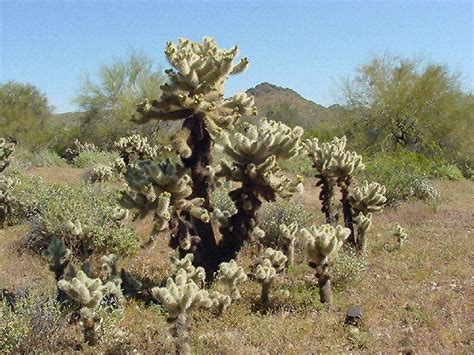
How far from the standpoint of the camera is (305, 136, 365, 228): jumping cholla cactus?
9828 mm

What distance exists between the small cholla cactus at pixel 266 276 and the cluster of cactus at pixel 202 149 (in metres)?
0.56

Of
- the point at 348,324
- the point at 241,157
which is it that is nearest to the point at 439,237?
the point at 348,324

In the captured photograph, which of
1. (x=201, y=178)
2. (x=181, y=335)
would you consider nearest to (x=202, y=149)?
(x=201, y=178)

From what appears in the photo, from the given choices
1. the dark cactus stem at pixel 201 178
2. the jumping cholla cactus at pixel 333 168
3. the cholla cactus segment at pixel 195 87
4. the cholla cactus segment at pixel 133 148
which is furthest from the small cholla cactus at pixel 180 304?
the cholla cactus segment at pixel 133 148

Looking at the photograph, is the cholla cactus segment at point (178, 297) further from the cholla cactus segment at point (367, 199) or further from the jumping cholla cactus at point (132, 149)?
the jumping cholla cactus at point (132, 149)

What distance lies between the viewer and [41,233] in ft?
32.2

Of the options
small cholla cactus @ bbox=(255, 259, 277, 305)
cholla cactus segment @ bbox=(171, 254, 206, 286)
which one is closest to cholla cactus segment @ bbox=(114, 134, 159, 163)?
small cholla cactus @ bbox=(255, 259, 277, 305)

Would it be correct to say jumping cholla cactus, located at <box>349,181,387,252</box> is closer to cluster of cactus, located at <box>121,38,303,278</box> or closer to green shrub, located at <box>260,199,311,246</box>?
green shrub, located at <box>260,199,311,246</box>

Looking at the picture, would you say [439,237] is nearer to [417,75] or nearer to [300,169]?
[300,169]

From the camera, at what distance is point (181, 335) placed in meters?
5.03

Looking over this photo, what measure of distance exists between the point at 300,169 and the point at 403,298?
53.2 feet

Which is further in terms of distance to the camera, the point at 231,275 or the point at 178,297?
the point at 231,275

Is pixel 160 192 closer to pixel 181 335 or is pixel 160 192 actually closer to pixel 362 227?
pixel 181 335

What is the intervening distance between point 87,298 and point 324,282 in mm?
3273
